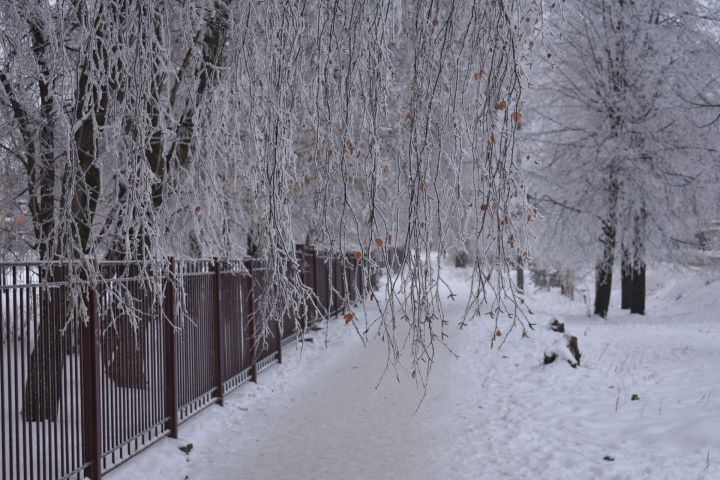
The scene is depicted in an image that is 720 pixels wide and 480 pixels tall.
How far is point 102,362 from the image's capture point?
5.43 meters

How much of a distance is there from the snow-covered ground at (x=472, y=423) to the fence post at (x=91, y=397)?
371 mm

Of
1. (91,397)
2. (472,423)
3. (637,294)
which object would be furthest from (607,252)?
(91,397)

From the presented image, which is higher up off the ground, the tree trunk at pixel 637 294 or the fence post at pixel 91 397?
the fence post at pixel 91 397

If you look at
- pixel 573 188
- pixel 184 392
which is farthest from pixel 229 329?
pixel 573 188

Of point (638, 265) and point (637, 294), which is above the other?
point (638, 265)

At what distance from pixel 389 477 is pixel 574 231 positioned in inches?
539

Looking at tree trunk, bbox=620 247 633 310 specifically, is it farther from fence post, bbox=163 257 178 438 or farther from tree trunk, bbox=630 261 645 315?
fence post, bbox=163 257 178 438

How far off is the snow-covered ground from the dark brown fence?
40cm

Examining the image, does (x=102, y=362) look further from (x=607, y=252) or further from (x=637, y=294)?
(x=637, y=294)

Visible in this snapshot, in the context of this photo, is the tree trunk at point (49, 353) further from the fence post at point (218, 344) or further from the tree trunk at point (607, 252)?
the tree trunk at point (607, 252)

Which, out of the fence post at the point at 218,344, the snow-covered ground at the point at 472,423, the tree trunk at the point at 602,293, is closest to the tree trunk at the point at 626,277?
the tree trunk at the point at 602,293

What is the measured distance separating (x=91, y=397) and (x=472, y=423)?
4.28 m

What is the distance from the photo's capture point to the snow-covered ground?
19.1 ft

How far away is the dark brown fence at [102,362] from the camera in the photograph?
4203mm
